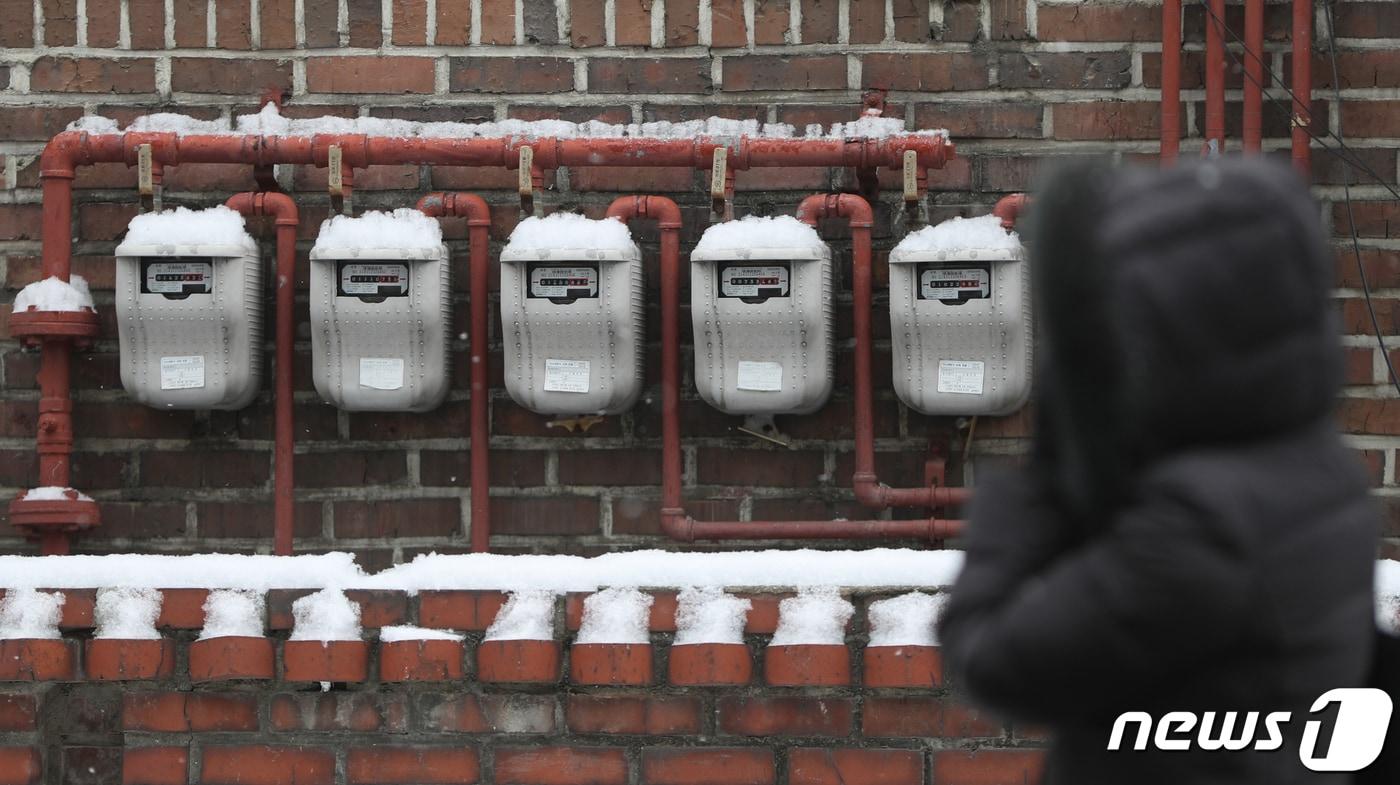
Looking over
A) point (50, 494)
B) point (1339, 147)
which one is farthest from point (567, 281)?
point (1339, 147)

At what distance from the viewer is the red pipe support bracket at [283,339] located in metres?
2.83

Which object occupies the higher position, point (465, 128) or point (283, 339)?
point (465, 128)

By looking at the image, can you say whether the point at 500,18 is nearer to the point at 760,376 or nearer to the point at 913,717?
the point at 760,376

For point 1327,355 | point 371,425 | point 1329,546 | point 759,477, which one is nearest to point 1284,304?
point 1327,355

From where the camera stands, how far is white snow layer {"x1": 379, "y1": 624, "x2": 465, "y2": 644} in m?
2.48

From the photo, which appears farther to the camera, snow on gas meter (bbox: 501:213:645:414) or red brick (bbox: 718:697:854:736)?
snow on gas meter (bbox: 501:213:645:414)

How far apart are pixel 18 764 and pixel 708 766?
3.78ft

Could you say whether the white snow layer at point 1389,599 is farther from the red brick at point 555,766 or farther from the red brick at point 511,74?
the red brick at point 511,74

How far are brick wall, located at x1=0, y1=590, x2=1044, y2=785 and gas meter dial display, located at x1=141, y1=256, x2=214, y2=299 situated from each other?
1.79 feet

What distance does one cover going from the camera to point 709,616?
247cm

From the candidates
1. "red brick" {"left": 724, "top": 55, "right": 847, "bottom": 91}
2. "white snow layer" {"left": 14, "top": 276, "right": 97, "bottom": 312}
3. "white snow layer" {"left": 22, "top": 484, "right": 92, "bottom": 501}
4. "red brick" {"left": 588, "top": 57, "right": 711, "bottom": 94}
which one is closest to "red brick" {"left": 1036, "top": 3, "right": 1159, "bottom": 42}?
"red brick" {"left": 724, "top": 55, "right": 847, "bottom": 91}

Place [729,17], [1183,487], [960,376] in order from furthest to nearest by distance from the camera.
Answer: [729,17], [960,376], [1183,487]

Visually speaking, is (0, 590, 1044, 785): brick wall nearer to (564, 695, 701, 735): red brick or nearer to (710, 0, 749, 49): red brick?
(564, 695, 701, 735): red brick

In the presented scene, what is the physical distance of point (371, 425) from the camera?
295 centimetres
